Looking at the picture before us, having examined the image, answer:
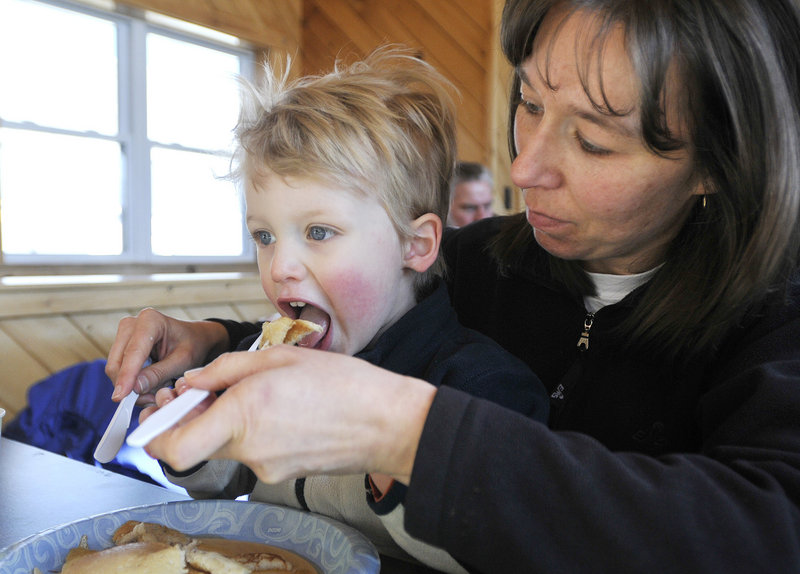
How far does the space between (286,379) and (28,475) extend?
2.19 ft

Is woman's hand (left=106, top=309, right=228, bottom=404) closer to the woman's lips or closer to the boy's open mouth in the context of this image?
the boy's open mouth

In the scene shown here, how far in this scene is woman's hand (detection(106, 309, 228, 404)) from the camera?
975 millimetres

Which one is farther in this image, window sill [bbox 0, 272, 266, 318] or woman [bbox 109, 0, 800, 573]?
window sill [bbox 0, 272, 266, 318]

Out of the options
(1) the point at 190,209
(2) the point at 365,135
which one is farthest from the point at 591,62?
(1) the point at 190,209

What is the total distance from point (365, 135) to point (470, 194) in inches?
104

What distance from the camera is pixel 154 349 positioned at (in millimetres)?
1111

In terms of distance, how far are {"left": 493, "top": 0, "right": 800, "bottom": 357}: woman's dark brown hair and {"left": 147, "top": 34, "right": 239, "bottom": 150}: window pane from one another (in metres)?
3.12

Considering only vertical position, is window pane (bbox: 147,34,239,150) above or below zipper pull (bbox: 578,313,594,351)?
above

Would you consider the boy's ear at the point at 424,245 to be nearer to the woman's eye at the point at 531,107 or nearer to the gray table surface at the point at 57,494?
the woman's eye at the point at 531,107

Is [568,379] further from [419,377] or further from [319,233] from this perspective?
[319,233]

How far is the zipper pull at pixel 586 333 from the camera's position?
106 cm

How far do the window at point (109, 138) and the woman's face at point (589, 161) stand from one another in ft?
7.70

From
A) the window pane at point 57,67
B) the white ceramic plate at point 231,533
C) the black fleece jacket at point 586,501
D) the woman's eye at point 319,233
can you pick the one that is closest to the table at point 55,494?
the white ceramic plate at point 231,533

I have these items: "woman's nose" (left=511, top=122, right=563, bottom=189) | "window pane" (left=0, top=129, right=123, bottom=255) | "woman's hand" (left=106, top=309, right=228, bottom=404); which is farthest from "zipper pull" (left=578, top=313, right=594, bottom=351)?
"window pane" (left=0, top=129, right=123, bottom=255)
